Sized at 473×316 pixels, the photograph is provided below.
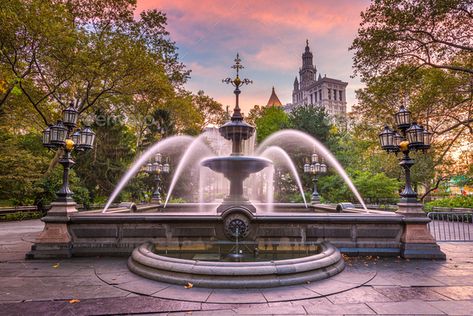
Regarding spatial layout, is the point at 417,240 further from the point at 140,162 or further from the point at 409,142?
the point at 140,162

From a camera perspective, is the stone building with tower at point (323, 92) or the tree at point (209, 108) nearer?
the tree at point (209, 108)

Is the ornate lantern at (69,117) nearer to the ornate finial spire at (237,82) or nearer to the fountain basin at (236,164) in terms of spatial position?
the fountain basin at (236,164)

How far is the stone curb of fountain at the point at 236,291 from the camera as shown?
4.97 metres

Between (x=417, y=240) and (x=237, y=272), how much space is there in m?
6.07

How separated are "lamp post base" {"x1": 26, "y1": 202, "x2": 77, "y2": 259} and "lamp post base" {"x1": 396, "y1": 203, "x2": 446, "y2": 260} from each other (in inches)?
393

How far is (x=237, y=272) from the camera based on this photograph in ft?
18.1

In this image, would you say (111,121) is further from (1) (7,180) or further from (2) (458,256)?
(2) (458,256)

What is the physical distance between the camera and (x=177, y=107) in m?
36.9

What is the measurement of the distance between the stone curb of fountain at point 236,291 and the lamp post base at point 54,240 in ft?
9.70

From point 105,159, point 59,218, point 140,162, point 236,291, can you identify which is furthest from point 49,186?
point 236,291

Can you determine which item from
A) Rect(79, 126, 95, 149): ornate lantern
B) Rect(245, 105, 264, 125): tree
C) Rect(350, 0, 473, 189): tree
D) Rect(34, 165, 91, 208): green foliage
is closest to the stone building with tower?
Rect(245, 105, 264, 125): tree

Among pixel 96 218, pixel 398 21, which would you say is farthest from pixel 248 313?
pixel 398 21

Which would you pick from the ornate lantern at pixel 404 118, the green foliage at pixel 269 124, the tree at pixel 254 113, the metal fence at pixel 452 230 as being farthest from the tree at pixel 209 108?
the ornate lantern at pixel 404 118

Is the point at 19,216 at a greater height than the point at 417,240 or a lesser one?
lesser
